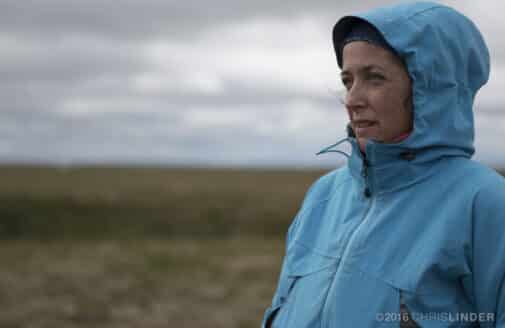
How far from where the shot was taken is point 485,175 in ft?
7.08

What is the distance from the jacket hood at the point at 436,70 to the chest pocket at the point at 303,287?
54cm

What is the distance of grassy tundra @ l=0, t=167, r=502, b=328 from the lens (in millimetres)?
10602

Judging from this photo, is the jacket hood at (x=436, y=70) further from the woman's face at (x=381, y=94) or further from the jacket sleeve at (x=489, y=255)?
the jacket sleeve at (x=489, y=255)

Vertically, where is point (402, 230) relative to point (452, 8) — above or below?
below

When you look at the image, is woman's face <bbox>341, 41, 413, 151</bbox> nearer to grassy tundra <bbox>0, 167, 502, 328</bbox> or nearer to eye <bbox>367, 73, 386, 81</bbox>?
eye <bbox>367, 73, 386, 81</bbox>

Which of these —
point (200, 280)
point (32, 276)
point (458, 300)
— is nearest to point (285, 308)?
point (458, 300)

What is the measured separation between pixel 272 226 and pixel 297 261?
2199 centimetres

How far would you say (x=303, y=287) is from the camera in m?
2.50

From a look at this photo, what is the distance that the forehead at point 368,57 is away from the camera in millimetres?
2336

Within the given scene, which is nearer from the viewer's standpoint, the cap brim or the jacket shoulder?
the cap brim

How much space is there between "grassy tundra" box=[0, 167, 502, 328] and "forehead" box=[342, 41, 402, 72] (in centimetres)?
821

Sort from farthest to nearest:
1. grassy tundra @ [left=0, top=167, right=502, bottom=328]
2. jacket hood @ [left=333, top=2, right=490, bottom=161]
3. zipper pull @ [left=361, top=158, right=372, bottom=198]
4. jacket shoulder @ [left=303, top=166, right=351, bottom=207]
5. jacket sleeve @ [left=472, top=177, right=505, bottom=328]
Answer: grassy tundra @ [left=0, top=167, right=502, bottom=328] → jacket shoulder @ [left=303, top=166, right=351, bottom=207] → zipper pull @ [left=361, top=158, right=372, bottom=198] → jacket hood @ [left=333, top=2, right=490, bottom=161] → jacket sleeve @ [left=472, top=177, right=505, bottom=328]

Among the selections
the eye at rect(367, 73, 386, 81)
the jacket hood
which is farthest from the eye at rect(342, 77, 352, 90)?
the jacket hood

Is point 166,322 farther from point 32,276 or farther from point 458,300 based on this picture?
point 458,300
